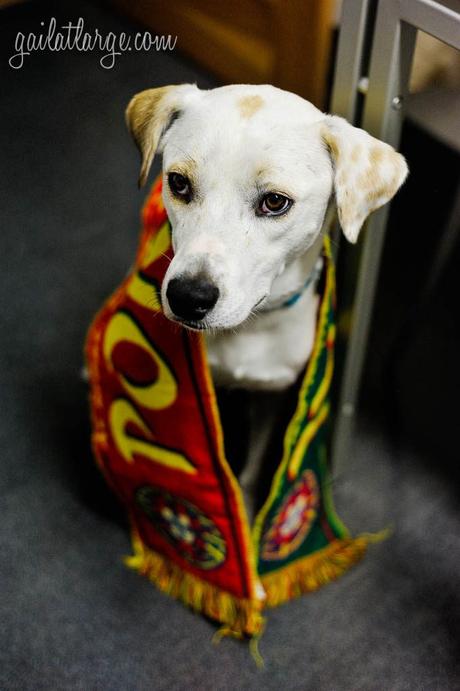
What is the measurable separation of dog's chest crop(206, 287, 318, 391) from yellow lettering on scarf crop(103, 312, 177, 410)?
3.2 inches

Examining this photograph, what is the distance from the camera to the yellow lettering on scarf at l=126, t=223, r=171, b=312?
1.18m

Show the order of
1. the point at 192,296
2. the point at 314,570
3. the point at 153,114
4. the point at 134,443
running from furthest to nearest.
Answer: the point at 314,570
the point at 134,443
the point at 153,114
the point at 192,296

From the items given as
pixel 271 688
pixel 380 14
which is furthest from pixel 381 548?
pixel 380 14

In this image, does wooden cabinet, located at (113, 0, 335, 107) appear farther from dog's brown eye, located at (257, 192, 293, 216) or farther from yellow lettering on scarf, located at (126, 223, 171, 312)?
dog's brown eye, located at (257, 192, 293, 216)

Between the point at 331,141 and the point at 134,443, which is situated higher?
the point at 331,141

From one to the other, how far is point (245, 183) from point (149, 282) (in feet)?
1.02

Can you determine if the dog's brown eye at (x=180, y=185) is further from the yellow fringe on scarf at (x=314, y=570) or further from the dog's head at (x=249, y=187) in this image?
the yellow fringe on scarf at (x=314, y=570)

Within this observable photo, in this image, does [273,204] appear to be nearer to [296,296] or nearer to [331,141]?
[331,141]

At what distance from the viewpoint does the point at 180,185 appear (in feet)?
3.26

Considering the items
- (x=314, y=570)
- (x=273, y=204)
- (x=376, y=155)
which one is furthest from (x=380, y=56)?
(x=314, y=570)

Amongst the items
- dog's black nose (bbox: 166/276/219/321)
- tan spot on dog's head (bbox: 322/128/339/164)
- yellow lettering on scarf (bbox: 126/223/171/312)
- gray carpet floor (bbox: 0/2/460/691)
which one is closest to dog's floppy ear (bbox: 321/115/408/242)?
tan spot on dog's head (bbox: 322/128/339/164)

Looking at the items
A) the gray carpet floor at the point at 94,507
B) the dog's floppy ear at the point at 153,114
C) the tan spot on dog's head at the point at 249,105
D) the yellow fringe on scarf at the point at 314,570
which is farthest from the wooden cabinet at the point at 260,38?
the yellow fringe on scarf at the point at 314,570

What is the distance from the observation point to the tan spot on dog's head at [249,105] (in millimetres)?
948

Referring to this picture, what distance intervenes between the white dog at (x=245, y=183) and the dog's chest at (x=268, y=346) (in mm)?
152
